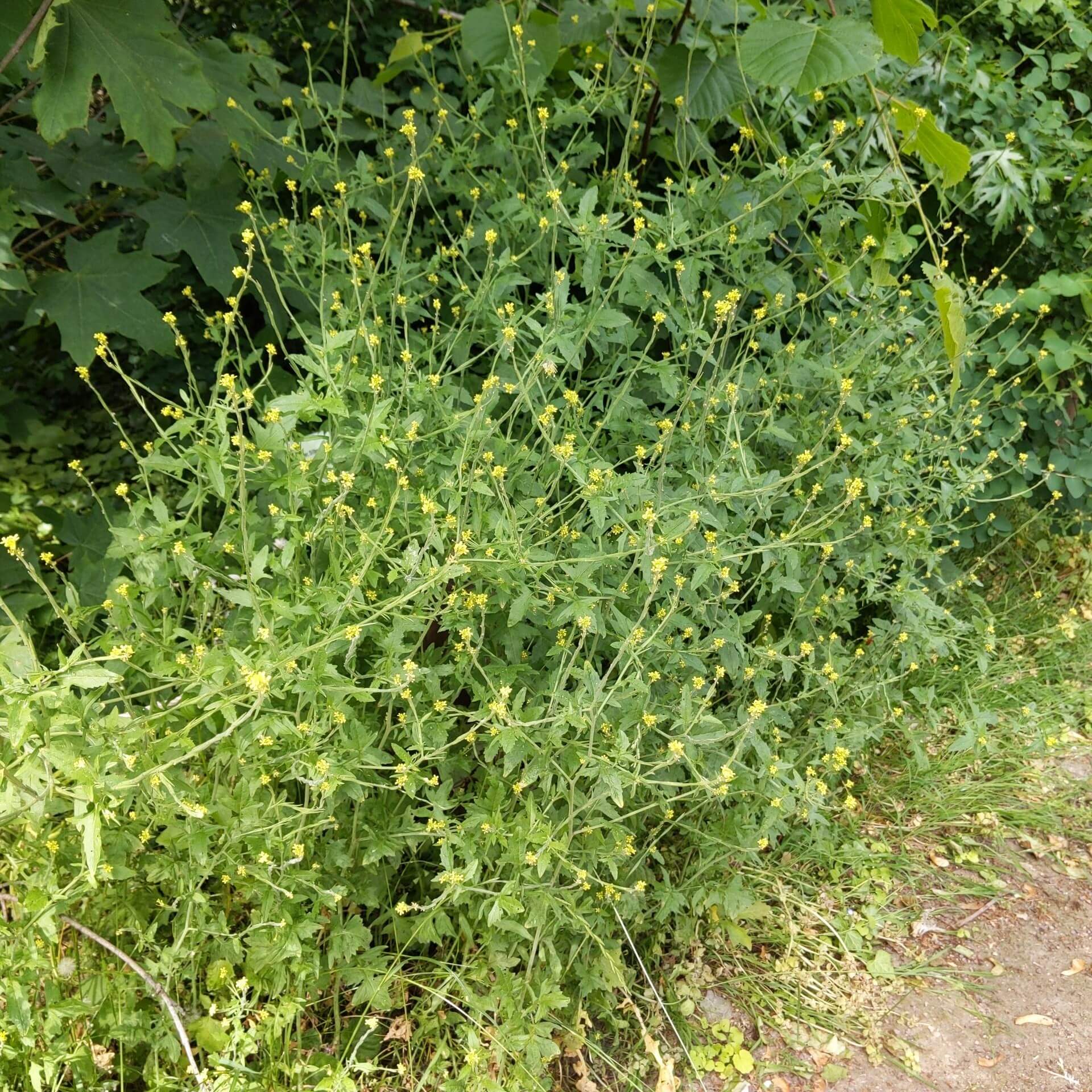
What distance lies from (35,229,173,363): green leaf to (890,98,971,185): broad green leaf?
5.76 feet

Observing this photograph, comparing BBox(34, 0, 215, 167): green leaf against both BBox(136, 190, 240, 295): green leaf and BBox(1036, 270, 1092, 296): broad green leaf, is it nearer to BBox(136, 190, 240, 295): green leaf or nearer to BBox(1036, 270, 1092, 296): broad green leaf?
BBox(136, 190, 240, 295): green leaf

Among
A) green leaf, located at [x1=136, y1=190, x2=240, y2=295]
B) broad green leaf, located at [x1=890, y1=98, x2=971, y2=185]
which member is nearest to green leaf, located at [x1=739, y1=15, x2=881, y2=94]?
broad green leaf, located at [x1=890, y1=98, x2=971, y2=185]

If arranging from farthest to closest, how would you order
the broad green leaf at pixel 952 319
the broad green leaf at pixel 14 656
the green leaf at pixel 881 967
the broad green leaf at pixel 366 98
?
the broad green leaf at pixel 366 98 → the green leaf at pixel 881 967 → the broad green leaf at pixel 952 319 → the broad green leaf at pixel 14 656

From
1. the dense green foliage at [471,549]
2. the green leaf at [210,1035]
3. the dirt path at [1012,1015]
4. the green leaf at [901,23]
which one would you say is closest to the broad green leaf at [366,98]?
the dense green foliage at [471,549]

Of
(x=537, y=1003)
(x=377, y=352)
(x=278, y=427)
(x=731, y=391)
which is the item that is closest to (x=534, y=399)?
(x=377, y=352)

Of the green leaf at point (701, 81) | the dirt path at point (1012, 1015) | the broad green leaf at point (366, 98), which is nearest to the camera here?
the dirt path at point (1012, 1015)

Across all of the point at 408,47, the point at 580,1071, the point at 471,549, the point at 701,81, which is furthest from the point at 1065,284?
the point at 580,1071

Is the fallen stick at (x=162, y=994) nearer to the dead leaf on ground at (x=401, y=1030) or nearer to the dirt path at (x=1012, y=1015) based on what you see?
the dead leaf on ground at (x=401, y=1030)

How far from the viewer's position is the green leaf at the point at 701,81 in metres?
2.33

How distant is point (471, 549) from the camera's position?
1.67m

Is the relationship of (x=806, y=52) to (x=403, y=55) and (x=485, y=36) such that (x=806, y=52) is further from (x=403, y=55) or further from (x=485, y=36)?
(x=403, y=55)

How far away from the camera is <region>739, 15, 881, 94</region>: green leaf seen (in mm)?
1809

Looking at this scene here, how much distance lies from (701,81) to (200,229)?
53.3 inches

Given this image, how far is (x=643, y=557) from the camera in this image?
1660 millimetres
